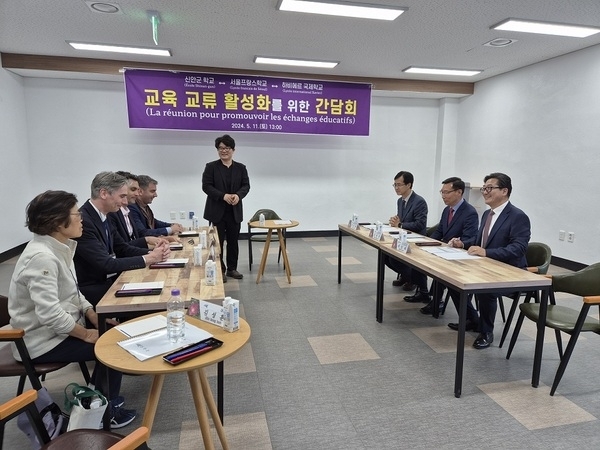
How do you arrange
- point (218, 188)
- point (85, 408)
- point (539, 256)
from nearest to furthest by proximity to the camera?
point (85, 408)
point (539, 256)
point (218, 188)

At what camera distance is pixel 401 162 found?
7199 mm

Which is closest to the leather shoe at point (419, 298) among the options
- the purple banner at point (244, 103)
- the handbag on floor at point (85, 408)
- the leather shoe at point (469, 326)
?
the leather shoe at point (469, 326)

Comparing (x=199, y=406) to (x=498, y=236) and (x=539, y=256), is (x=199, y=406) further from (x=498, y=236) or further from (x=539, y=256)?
(x=539, y=256)

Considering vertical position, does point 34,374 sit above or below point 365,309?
above

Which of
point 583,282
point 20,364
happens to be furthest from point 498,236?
point 20,364

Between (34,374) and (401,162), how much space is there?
6.60 m

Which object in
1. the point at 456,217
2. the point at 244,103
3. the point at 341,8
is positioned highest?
the point at 341,8

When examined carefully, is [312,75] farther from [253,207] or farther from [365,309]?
[365,309]

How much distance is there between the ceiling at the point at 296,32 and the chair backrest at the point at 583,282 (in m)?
2.41

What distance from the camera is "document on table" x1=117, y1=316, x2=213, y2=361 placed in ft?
4.30

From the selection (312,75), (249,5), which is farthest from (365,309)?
(312,75)

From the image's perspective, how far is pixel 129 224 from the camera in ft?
10.2

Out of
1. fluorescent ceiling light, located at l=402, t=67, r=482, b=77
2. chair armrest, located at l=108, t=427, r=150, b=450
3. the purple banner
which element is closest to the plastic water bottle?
chair armrest, located at l=108, t=427, r=150, b=450

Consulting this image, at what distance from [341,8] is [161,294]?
3.00 m
